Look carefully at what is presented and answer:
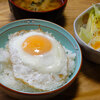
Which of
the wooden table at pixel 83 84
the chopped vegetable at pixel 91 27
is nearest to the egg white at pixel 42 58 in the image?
the wooden table at pixel 83 84

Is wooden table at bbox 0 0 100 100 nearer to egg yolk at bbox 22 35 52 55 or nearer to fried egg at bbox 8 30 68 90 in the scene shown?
fried egg at bbox 8 30 68 90

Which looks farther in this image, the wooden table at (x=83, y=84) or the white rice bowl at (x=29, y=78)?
the wooden table at (x=83, y=84)

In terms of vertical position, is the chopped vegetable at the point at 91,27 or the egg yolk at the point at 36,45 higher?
the egg yolk at the point at 36,45

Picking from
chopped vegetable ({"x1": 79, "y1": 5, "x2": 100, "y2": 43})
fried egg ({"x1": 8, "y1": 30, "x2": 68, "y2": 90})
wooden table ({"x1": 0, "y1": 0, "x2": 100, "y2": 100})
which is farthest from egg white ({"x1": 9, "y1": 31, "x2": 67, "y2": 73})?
chopped vegetable ({"x1": 79, "y1": 5, "x2": 100, "y2": 43})

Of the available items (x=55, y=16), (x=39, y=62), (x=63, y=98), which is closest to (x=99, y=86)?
(x=63, y=98)

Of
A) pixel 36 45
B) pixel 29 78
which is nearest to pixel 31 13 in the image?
pixel 36 45

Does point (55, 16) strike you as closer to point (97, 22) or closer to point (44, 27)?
point (44, 27)

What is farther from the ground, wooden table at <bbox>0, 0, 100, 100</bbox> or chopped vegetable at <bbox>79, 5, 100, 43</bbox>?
chopped vegetable at <bbox>79, 5, 100, 43</bbox>

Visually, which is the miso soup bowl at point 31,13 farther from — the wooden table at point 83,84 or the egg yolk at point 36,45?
the egg yolk at point 36,45
